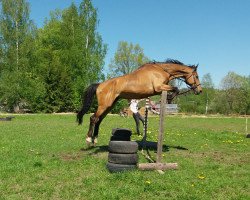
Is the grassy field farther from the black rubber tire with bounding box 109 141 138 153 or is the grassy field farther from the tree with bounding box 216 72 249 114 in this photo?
the tree with bounding box 216 72 249 114

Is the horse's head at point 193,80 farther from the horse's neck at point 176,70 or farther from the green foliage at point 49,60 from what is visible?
the green foliage at point 49,60

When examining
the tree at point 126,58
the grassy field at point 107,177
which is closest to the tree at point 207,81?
the tree at point 126,58

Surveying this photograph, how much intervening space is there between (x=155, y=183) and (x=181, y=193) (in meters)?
0.87

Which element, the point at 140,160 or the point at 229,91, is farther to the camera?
the point at 229,91

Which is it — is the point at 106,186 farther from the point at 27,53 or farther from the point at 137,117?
the point at 27,53

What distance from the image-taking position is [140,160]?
451 inches

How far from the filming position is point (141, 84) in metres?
11.8

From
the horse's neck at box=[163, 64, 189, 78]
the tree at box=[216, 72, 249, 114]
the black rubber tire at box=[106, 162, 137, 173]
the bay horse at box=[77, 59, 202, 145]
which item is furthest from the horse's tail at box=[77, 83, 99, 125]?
the tree at box=[216, 72, 249, 114]

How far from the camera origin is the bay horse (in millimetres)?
11805

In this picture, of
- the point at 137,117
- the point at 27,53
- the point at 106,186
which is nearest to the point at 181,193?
the point at 106,186

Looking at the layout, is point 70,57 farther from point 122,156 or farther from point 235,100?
point 122,156

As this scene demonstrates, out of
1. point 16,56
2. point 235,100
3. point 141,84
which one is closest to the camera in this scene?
point 141,84

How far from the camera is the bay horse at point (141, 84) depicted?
11.8 metres

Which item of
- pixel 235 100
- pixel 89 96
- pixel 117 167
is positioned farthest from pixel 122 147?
pixel 235 100
